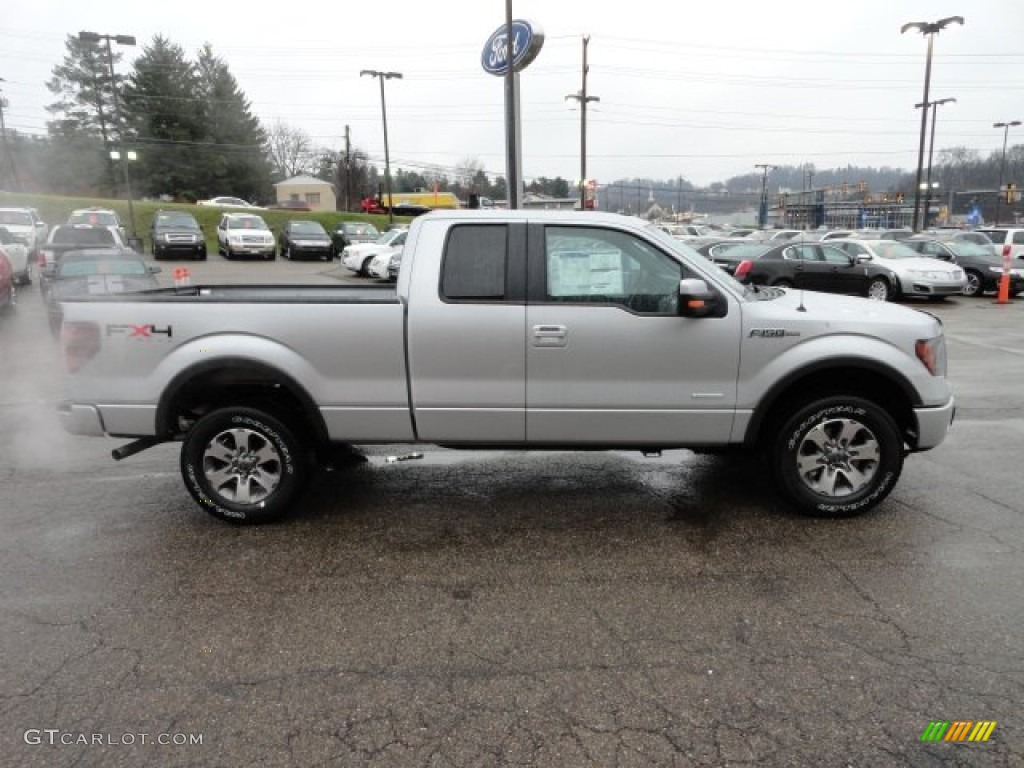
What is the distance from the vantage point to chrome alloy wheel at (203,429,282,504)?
177 inches

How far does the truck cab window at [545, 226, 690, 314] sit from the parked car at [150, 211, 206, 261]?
2774 cm

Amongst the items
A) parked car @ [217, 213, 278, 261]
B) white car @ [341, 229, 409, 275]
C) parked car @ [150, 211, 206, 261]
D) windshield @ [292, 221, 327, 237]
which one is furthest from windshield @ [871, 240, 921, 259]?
parked car @ [150, 211, 206, 261]

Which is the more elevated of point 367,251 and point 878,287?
point 367,251

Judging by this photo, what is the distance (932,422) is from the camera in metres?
4.47

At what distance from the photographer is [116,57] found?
6712 centimetres

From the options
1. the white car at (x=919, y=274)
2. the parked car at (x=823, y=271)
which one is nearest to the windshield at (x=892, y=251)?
the white car at (x=919, y=274)

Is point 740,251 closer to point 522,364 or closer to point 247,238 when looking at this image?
point 522,364

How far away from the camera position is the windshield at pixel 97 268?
38.1ft

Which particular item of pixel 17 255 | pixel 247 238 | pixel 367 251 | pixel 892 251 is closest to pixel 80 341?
pixel 17 255

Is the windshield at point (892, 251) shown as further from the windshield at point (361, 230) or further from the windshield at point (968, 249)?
the windshield at point (361, 230)

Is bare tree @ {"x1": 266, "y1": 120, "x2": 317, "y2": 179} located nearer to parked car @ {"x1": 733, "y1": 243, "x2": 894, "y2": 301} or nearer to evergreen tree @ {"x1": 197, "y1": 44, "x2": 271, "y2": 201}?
evergreen tree @ {"x1": 197, "y1": 44, "x2": 271, "y2": 201}

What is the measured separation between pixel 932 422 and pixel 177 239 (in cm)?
2907

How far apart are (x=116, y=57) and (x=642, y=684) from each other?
79.3 metres

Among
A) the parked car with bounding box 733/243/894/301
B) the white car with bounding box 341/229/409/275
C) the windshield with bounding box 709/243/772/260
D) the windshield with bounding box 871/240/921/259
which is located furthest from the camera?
the white car with bounding box 341/229/409/275
